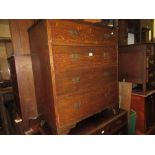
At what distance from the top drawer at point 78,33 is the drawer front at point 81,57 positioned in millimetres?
53

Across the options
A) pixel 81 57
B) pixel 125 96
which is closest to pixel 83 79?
pixel 81 57

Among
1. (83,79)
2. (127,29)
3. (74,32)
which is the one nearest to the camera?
(74,32)

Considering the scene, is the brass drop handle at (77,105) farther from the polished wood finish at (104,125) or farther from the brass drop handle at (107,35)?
the brass drop handle at (107,35)

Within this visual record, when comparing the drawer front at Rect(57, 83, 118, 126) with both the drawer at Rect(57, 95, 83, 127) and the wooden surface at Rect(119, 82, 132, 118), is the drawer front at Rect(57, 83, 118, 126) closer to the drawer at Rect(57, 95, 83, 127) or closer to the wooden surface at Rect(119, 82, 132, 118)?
the drawer at Rect(57, 95, 83, 127)

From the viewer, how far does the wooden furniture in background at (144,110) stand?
2.04 m

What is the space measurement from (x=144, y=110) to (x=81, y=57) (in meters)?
1.44

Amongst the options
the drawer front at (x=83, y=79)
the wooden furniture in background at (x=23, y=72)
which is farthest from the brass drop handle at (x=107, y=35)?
the wooden furniture in background at (x=23, y=72)

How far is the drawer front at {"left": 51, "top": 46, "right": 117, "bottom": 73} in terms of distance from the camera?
1.08 metres

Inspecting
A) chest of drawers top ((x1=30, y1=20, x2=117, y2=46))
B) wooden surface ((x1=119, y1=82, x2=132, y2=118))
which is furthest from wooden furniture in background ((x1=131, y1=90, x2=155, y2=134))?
chest of drawers top ((x1=30, y1=20, x2=117, y2=46))

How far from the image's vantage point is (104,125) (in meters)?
1.42

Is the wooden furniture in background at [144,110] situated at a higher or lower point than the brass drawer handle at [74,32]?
lower

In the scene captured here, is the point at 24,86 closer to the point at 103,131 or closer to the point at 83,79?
the point at 83,79
